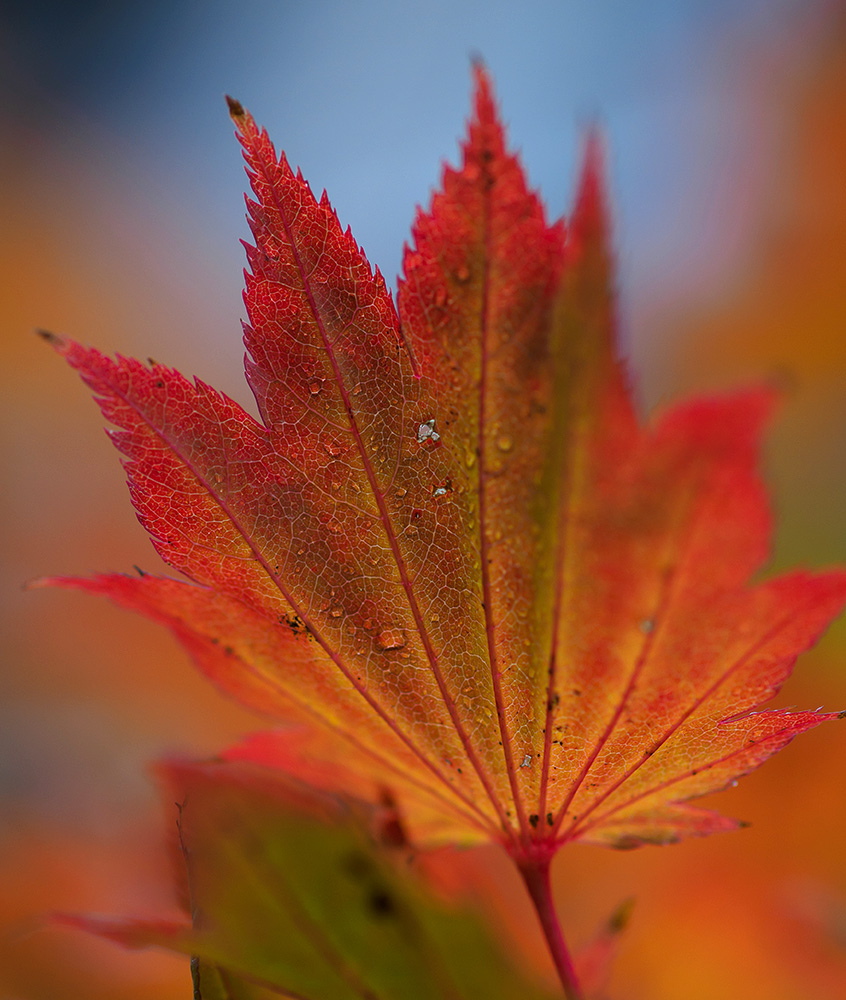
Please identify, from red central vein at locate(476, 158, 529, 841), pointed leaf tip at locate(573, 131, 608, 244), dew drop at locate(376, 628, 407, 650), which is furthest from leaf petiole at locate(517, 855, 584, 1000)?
pointed leaf tip at locate(573, 131, 608, 244)

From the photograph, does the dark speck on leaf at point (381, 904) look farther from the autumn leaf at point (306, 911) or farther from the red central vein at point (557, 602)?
the red central vein at point (557, 602)

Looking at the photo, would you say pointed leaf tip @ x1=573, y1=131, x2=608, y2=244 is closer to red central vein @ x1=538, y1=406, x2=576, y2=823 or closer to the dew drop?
red central vein @ x1=538, y1=406, x2=576, y2=823

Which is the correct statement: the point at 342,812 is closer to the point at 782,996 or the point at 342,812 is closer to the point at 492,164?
the point at 492,164

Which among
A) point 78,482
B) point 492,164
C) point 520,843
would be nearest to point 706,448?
point 492,164

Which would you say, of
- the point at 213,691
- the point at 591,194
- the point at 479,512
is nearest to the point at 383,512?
the point at 479,512

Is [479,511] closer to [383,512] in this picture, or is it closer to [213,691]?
[383,512]

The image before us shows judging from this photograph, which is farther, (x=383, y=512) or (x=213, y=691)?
(x=213, y=691)
